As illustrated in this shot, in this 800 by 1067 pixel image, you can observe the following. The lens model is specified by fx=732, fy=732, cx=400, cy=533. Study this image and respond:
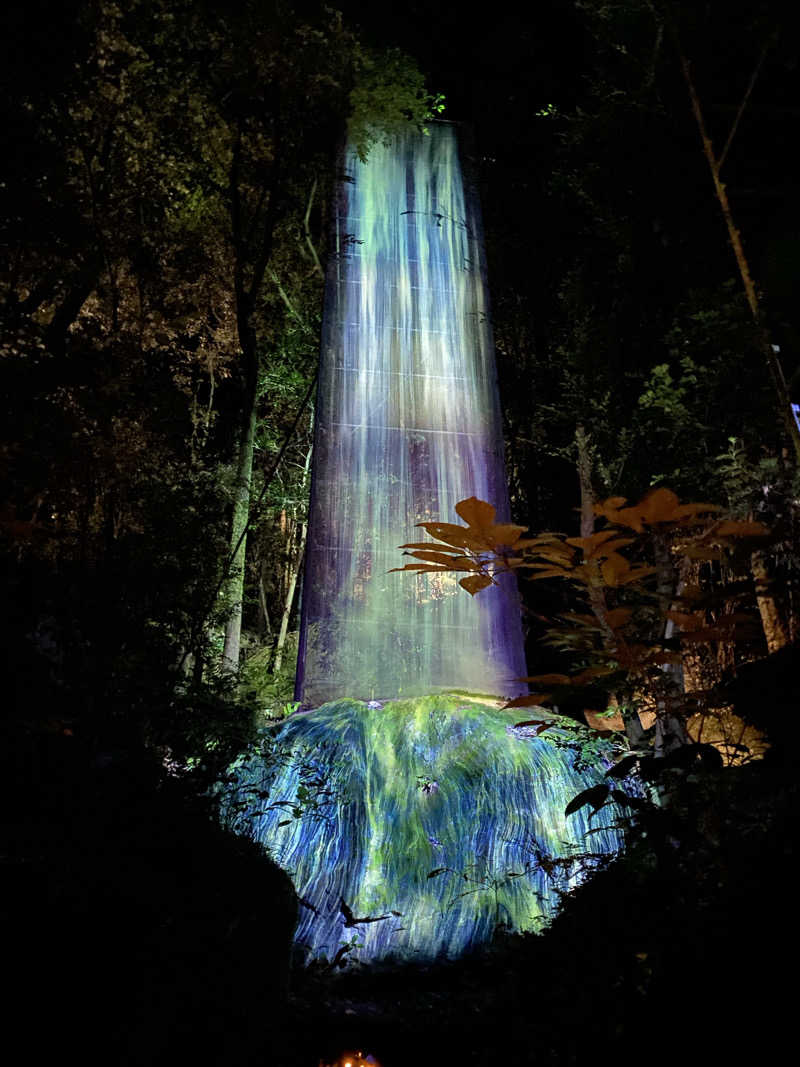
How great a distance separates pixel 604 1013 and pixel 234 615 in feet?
19.9

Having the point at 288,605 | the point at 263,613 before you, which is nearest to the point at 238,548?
the point at 288,605

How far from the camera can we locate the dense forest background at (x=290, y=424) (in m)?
2.03

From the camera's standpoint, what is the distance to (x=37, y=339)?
4.54 m

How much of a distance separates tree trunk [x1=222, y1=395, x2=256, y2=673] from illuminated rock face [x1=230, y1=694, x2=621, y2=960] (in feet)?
8.07

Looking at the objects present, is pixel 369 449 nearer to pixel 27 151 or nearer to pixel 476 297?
pixel 476 297

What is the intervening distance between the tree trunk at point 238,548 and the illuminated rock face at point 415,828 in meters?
2.46

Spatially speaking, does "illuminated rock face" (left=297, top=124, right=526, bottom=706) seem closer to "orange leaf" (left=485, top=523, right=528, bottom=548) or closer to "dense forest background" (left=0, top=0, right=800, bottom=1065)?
"dense forest background" (left=0, top=0, right=800, bottom=1065)

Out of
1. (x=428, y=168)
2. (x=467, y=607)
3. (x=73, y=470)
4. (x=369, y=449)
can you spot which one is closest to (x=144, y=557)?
(x=73, y=470)

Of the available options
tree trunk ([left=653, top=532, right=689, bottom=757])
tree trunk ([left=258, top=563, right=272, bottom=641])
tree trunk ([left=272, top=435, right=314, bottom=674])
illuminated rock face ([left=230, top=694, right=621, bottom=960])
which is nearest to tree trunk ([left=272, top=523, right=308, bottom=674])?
tree trunk ([left=272, top=435, right=314, bottom=674])

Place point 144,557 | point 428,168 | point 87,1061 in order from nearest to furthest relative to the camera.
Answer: point 87,1061 → point 144,557 → point 428,168

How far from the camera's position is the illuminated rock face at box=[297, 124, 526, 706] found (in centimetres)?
646

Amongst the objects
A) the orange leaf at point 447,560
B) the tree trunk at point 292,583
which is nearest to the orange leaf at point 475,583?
the orange leaf at point 447,560

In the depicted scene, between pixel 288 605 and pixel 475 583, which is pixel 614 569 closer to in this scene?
pixel 475 583

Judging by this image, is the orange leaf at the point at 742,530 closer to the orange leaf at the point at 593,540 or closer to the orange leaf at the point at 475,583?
the orange leaf at the point at 593,540
